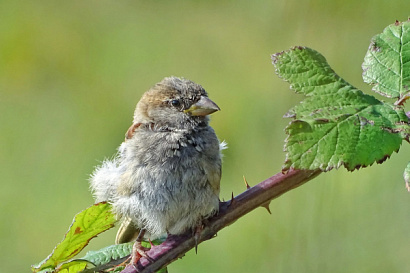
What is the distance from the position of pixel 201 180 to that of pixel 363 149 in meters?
1.21

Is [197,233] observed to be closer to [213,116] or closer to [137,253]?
[137,253]

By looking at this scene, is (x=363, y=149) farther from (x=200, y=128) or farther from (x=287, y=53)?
(x=200, y=128)

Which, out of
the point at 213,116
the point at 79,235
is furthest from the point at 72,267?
the point at 213,116

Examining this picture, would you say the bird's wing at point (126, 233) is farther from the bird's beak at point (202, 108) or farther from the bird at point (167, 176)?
the bird's beak at point (202, 108)

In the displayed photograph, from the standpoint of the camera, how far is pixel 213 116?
579 cm

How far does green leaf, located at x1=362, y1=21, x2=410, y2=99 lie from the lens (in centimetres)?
147

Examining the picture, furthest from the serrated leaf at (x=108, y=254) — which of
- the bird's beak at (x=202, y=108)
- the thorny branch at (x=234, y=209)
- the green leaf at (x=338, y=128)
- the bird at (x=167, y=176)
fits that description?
the bird's beak at (x=202, y=108)

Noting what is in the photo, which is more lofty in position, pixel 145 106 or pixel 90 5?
pixel 90 5

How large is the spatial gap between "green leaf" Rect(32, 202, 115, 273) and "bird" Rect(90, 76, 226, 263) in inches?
25.2

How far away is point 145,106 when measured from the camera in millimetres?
2762

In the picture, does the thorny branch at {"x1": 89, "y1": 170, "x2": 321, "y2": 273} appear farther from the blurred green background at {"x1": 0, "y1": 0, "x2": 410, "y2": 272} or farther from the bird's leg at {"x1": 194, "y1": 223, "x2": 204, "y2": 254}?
the blurred green background at {"x1": 0, "y1": 0, "x2": 410, "y2": 272}

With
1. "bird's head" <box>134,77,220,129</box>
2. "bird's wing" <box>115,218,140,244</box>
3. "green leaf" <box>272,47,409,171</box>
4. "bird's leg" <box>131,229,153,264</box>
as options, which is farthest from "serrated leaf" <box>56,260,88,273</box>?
"bird's head" <box>134,77,220,129</box>

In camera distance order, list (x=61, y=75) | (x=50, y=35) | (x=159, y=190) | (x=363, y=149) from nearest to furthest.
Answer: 1. (x=363, y=149)
2. (x=159, y=190)
3. (x=61, y=75)
4. (x=50, y=35)

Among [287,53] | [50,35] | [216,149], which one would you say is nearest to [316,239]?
[216,149]
